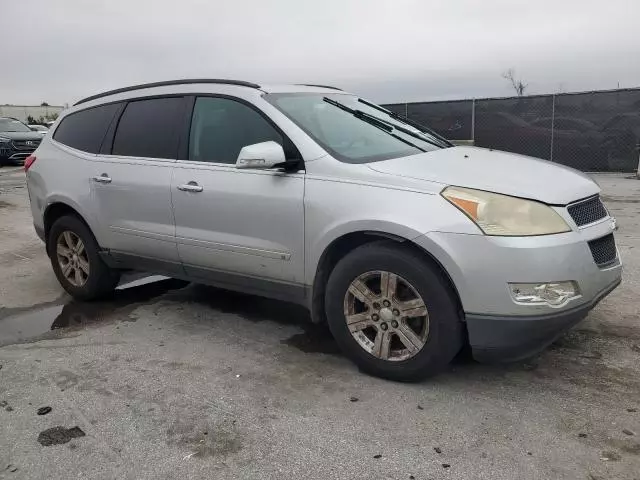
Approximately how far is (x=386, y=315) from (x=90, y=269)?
9.69 ft

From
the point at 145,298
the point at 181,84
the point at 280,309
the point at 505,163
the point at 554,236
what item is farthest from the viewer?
the point at 145,298

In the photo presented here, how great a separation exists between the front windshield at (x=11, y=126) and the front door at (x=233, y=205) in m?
19.6

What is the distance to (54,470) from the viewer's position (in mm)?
2697

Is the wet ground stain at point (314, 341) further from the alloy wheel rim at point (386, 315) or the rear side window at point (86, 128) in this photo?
the rear side window at point (86, 128)

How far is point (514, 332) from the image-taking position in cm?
309

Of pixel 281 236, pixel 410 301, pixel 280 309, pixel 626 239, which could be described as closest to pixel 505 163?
pixel 410 301

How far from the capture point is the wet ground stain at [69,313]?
4.55 meters

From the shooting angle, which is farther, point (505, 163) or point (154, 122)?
point (154, 122)

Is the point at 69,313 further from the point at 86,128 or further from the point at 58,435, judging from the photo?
the point at 58,435

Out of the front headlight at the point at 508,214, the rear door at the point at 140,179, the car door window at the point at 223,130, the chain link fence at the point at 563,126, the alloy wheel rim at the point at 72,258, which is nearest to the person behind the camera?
the front headlight at the point at 508,214

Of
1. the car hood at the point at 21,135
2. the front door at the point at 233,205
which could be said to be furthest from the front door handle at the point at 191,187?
the car hood at the point at 21,135

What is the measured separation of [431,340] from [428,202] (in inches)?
30.4

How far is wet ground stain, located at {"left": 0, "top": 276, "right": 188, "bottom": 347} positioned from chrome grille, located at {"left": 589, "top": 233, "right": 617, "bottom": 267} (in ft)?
11.3

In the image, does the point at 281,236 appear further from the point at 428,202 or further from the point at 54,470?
the point at 54,470
